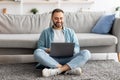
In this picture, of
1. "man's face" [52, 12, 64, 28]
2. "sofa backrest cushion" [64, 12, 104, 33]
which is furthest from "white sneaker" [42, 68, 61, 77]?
"sofa backrest cushion" [64, 12, 104, 33]

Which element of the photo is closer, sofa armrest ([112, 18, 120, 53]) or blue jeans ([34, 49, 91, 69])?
blue jeans ([34, 49, 91, 69])

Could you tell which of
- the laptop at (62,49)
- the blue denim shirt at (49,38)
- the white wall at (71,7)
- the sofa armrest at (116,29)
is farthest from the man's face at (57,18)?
the white wall at (71,7)

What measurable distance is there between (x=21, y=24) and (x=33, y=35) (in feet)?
1.19

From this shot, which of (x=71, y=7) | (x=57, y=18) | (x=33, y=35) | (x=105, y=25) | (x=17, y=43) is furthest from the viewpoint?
(x=71, y=7)

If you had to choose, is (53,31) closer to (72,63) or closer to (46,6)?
(72,63)

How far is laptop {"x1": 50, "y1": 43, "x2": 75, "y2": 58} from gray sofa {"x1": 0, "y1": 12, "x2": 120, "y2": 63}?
18.6 inches

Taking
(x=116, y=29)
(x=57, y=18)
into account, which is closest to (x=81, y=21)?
(x=116, y=29)

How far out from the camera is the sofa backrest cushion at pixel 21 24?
3.45 metres

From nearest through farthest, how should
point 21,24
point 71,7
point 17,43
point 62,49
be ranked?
point 62,49 < point 17,43 < point 21,24 < point 71,7

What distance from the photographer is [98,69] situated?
9.00 feet

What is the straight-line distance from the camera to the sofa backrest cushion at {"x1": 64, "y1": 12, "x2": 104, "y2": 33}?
3.59 meters

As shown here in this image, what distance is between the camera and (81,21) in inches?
142

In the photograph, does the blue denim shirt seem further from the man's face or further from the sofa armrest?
the sofa armrest

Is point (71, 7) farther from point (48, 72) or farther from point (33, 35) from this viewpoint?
point (48, 72)
